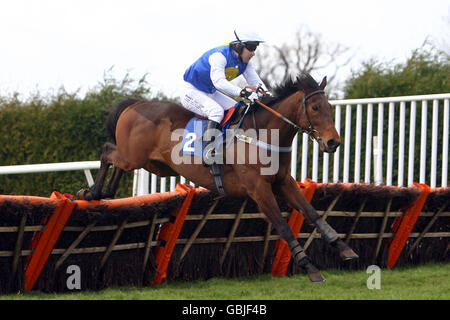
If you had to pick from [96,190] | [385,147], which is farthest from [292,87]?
[385,147]

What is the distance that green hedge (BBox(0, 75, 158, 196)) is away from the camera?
359 inches

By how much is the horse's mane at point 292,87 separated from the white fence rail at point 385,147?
1.86 meters

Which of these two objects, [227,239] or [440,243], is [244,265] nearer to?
[227,239]

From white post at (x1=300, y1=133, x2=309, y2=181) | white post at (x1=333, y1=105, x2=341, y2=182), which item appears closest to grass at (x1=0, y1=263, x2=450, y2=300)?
white post at (x1=333, y1=105, x2=341, y2=182)

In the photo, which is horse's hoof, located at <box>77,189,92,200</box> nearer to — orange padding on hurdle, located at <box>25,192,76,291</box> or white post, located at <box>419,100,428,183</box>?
orange padding on hurdle, located at <box>25,192,76,291</box>

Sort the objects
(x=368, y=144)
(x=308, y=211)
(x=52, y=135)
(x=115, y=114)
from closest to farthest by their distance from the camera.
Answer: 1. (x=308, y=211)
2. (x=115, y=114)
3. (x=368, y=144)
4. (x=52, y=135)

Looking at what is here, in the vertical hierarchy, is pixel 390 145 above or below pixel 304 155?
above

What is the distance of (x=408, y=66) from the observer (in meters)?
8.41

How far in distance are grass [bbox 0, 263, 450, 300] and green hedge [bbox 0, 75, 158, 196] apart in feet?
12.7

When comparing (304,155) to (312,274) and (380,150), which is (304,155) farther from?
(312,274)

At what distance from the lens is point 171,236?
5527 millimetres

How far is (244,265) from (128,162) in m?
1.41

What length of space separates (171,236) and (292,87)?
1550 mm
